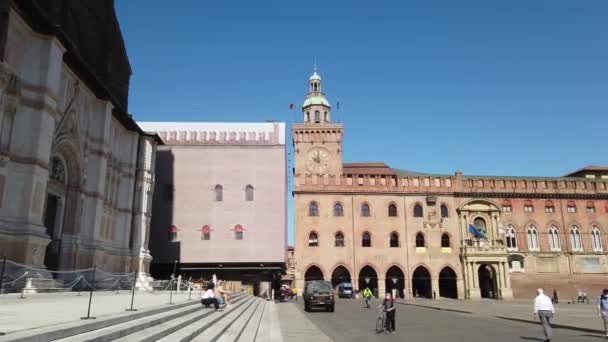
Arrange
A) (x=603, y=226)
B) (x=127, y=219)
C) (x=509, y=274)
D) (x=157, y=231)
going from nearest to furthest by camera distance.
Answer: (x=127, y=219) → (x=157, y=231) → (x=509, y=274) → (x=603, y=226)

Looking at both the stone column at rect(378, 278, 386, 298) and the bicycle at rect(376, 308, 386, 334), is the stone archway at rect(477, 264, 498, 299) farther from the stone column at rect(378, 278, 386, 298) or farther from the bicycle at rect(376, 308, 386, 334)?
the bicycle at rect(376, 308, 386, 334)

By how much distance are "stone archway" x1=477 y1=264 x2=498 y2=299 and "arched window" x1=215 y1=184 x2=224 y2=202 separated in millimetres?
27751

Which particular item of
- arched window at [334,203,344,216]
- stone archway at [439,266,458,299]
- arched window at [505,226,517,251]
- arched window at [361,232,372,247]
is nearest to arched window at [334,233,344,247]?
arched window at [361,232,372,247]

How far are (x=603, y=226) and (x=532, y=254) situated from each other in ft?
30.1

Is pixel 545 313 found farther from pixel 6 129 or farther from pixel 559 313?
pixel 6 129

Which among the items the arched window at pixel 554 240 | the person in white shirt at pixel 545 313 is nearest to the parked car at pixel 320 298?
the person in white shirt at pixel 545 313

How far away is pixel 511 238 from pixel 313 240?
2070 cm

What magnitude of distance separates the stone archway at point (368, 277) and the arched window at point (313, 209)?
751cm

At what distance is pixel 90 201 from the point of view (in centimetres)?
2448

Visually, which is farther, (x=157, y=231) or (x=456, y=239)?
(x=456, y=239)

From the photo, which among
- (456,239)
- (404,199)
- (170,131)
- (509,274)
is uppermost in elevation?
(170,131)

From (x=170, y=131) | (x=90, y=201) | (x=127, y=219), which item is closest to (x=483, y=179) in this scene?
(x=170, y=131)

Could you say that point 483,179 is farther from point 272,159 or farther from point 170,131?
point 170,131

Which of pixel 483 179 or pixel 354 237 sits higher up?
pixel 483 179
